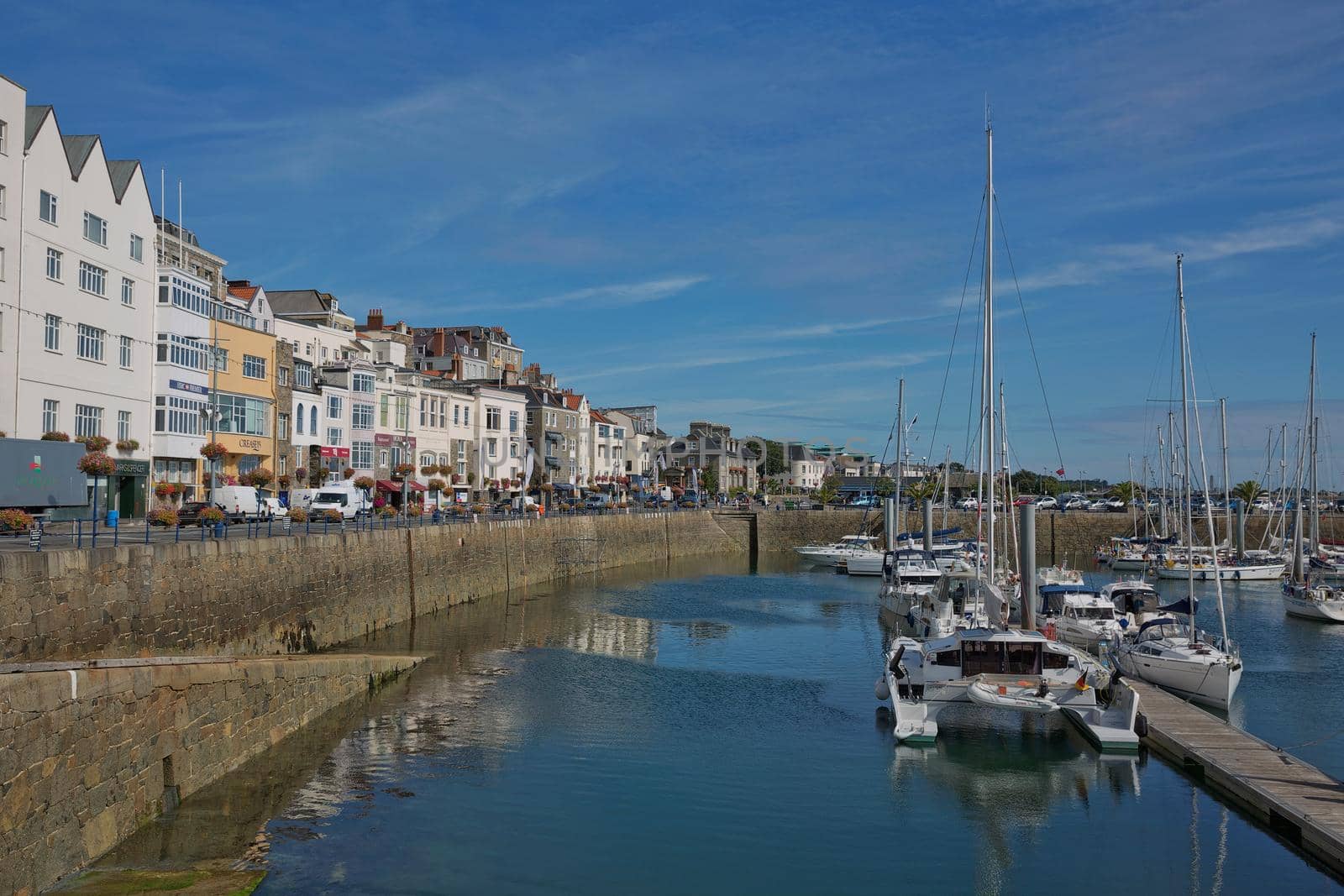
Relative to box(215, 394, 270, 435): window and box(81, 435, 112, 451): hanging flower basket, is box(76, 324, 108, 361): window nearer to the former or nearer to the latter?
box(81, 435, 112, 451): hanging flower basket

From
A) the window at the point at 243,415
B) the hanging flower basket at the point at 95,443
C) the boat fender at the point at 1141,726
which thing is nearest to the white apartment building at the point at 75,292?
the hanging flower basket at the point at 95,443

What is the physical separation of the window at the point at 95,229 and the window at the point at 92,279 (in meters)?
1.10

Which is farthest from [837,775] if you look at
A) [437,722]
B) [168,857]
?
[168,857]

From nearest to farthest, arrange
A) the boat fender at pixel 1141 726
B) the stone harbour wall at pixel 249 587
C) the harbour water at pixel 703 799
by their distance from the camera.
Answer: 1. the harbour water at pixel 703 799
2. the stone harbour wall at pixel 249 587
3. the boat fender at pixel 1141 726

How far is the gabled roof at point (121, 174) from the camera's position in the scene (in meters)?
47.6

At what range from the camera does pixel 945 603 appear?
45.5 metres

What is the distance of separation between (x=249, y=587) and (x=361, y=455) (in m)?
41.8

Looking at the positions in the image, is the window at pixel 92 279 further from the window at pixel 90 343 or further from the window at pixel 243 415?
the window at pixel 243 415

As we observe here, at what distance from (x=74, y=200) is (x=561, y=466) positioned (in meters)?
67.7

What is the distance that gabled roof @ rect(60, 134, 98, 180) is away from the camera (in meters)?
44.1

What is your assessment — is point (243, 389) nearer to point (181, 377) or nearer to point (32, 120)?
point (181, 377)

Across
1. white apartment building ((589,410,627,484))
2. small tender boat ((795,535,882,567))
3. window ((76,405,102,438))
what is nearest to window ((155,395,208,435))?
window ((76,405,102,438))

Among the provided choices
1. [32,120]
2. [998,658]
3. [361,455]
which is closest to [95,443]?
[32,120]

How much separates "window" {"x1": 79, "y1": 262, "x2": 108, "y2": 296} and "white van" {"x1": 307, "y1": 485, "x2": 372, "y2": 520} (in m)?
14.0
